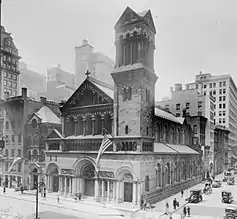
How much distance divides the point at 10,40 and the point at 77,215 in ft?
35.8

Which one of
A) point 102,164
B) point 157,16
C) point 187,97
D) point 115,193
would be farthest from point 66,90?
point 187,97

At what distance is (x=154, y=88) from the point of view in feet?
72.7

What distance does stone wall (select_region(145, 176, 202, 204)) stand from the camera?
21.1 metres

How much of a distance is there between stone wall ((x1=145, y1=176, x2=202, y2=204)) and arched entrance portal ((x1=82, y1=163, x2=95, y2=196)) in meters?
4.59

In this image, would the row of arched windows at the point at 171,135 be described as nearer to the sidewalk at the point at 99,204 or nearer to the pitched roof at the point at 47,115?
the sidewalk at the point at 99,204

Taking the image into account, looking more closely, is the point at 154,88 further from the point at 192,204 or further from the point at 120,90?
the point at 192,204

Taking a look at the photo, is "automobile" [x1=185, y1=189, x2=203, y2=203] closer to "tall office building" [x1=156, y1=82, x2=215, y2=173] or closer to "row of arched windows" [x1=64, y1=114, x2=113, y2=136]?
"row of arched windows" [x1=64, y1=114, x2=113, y2=136]

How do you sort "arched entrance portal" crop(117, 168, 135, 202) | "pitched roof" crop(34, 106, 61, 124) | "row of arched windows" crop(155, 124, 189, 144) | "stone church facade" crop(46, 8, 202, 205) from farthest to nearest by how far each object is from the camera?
"row of arched windows" crop(155, 124, 189, 144) < "pitched roof" crop(34, 106, 61, 124) < "arched entrance portal" crop(117, 168, 135, 202) < "stone church facade" crop(46, 8, 202, 205)

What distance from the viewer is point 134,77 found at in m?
20.7

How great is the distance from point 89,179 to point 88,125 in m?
4.27

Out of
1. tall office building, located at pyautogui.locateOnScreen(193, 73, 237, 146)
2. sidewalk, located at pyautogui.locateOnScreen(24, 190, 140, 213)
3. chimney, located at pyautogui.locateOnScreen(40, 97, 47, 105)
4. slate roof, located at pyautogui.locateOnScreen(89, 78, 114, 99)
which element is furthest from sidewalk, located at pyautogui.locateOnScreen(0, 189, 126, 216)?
tall office building, located at pyautogui.locateOnScreen(193, 73, 237, 146)

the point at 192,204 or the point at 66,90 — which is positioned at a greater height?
the point at 66,90

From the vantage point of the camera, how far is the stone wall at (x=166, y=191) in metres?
21.1

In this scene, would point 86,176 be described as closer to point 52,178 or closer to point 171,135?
point 52,178
